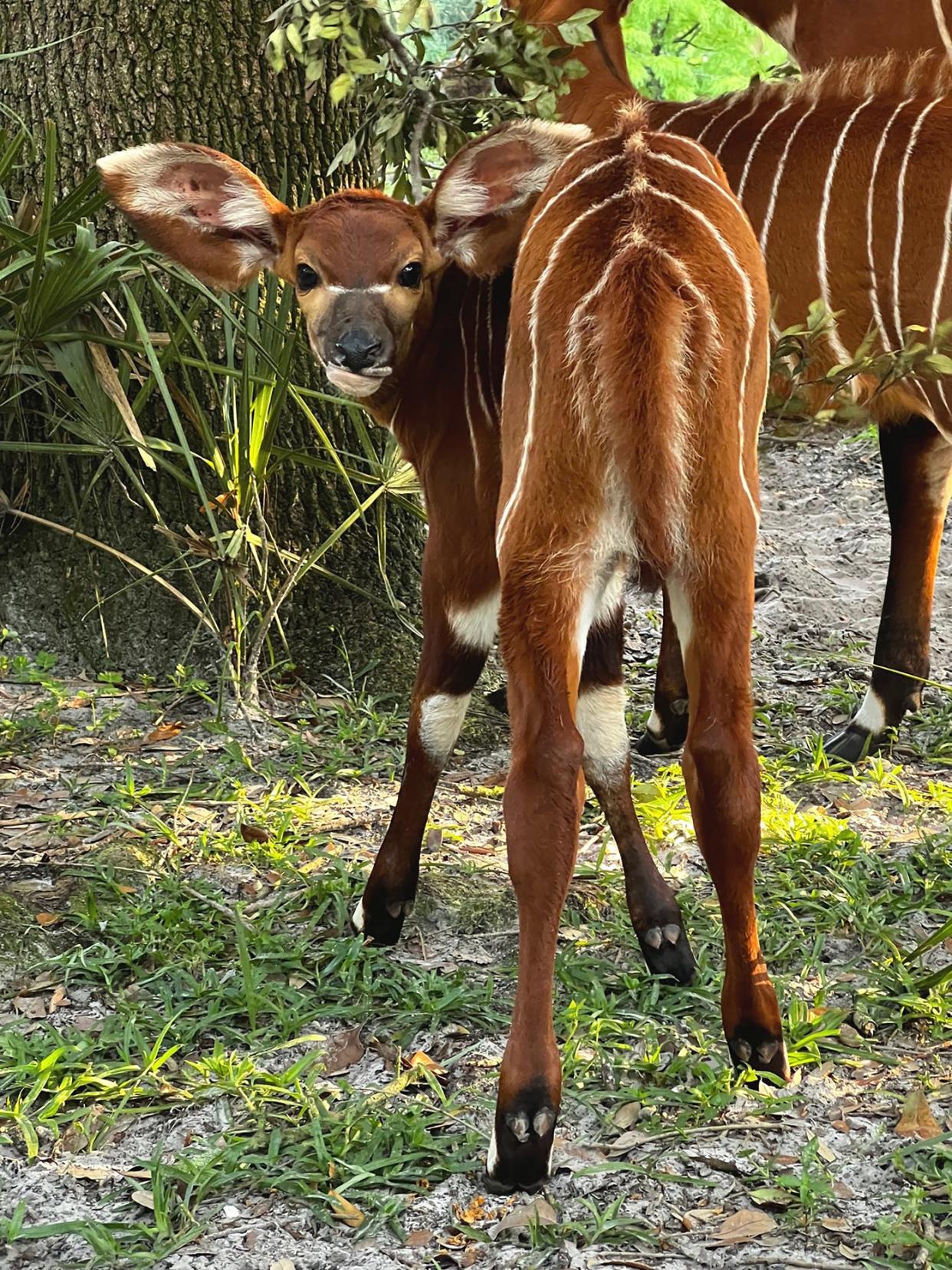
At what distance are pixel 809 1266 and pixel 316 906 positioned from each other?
1418mm

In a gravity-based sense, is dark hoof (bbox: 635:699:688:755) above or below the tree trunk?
below

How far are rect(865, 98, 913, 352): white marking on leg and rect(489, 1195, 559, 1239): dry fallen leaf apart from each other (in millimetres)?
2236

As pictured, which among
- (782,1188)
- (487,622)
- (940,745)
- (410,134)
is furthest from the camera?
(940,745)

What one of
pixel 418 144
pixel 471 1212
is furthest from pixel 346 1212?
pixel 418 144

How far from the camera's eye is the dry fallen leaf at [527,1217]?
232 centimetres

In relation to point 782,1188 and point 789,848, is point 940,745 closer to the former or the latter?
point 789,848

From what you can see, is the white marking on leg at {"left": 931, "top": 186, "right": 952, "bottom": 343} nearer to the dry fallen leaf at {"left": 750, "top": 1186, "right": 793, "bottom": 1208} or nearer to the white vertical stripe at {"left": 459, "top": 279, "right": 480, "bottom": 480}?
the white vertical stripe at {"left": 459, "top": 279, "right": 480, "bottom": 480}

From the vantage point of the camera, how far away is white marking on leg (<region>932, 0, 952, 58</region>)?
4.34 m

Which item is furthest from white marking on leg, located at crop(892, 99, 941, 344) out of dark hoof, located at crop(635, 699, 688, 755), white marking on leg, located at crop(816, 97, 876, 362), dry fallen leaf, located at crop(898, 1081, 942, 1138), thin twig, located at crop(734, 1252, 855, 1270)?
thin twig, located at crop(734, 1252, 855, 1270)

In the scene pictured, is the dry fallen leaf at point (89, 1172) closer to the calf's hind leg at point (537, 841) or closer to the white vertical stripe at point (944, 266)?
the calf's hind leg at point (537, 841)

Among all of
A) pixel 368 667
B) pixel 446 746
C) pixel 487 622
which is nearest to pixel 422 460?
pixel 487 622

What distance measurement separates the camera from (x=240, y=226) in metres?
3.25

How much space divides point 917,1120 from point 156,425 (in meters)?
2.71

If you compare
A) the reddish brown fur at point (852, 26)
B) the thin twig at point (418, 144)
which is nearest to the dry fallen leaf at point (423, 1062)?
the thin twig at point (418, 144)
